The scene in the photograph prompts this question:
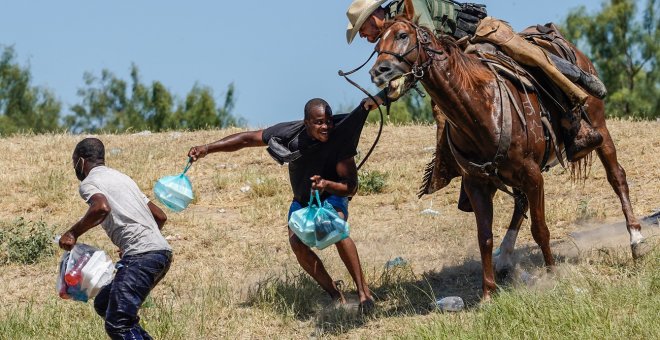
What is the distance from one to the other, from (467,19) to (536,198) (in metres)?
1.78

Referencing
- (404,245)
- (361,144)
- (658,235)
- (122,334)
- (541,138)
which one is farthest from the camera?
(361,144)

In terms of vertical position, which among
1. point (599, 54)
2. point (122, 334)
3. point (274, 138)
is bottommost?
point (122, 334)

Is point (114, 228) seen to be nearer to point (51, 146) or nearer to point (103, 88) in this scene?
point (51, 146)

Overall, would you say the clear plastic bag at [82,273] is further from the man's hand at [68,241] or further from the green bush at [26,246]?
the green bush at [26,246]

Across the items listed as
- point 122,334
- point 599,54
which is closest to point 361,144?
point 122,334

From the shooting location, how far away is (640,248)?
9.64 m

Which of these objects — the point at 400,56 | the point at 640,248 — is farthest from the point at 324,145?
the point at 640,248

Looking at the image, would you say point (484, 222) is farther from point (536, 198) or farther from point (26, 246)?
point (26, 246)

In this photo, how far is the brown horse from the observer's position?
830cm

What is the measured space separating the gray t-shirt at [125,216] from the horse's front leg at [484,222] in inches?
105

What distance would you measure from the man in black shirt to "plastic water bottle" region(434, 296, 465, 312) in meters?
0.56

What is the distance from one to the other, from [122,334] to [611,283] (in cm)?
370

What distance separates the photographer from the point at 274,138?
8945 mm

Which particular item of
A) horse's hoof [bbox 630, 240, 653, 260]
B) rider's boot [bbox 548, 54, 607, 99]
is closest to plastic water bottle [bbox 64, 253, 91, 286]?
rider's boot [bbox 548, 54, 607, 99]
